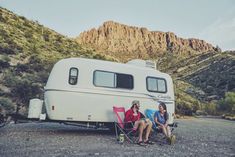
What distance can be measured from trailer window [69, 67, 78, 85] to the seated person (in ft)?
6.39

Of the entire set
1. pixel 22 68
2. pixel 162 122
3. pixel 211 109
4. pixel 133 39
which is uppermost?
pixel 133 39

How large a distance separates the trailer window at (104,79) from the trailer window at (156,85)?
4.75 feet

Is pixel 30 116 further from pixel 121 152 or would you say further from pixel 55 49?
pixel 55 49

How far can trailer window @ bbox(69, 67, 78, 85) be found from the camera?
886cm

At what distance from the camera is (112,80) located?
9.45 m

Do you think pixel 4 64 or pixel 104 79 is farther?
pixel 4 64

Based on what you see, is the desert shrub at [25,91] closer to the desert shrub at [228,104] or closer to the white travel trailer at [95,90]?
the white travel trailer at [95,90]

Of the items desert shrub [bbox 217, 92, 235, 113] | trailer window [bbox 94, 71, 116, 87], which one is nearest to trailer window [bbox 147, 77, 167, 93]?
trailer window [bbox 94, 71, 116, 87]

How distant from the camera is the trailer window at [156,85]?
1009cm

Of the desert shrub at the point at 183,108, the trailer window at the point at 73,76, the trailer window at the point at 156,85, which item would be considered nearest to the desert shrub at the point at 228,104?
the desert shrub at the point at 183,108

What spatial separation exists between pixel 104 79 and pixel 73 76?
1053mm

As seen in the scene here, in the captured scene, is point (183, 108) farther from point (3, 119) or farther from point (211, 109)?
point (3, 119)

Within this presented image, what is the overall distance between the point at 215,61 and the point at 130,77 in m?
44.1

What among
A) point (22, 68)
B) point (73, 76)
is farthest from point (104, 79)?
point (22, 68)
